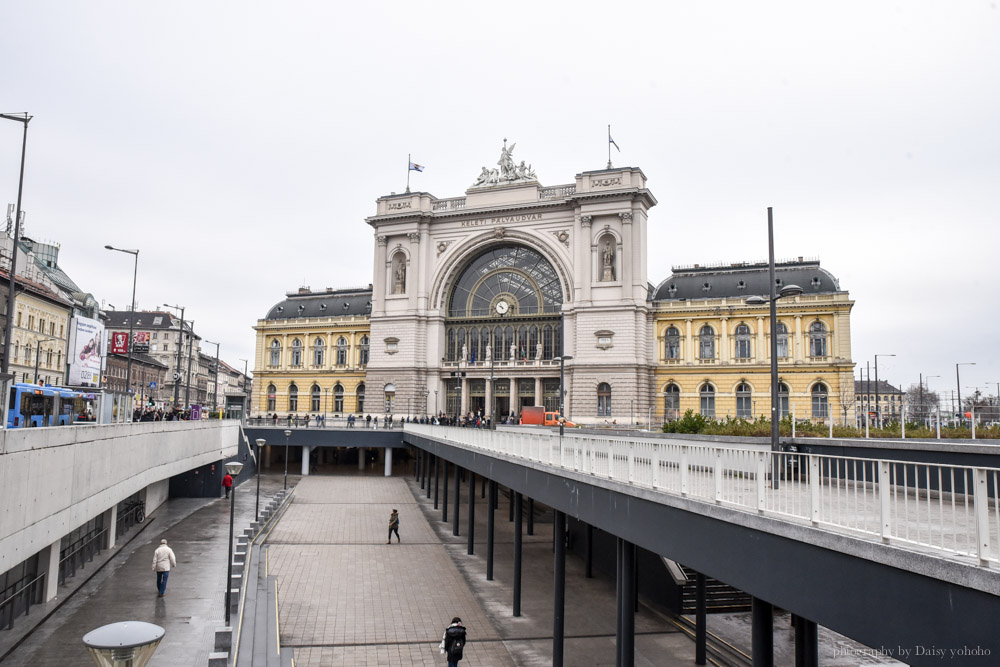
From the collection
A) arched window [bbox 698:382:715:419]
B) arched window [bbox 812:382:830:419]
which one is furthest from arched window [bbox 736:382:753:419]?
arched window [bbox 812:382:830:419]

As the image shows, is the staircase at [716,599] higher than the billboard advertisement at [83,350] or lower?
lower

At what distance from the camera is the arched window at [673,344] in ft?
229

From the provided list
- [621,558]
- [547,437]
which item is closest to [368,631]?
[547,437]

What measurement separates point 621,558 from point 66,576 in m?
19.4

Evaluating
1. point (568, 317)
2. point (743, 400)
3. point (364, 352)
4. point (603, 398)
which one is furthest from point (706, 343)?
point (364, 352)

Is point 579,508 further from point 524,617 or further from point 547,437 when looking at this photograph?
point 524,617

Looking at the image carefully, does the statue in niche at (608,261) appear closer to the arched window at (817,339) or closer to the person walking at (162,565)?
the arched window at (817,339)

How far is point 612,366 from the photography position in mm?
66625

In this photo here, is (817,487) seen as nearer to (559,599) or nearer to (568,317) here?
(559,599)

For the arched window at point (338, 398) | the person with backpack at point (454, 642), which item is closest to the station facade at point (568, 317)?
the arched window at point (338, 398)

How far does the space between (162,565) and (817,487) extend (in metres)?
20.2

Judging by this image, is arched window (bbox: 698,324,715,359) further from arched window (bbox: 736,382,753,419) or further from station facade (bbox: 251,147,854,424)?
arched window (bbox: 736,382,753,419)

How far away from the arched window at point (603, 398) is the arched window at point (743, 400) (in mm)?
11759

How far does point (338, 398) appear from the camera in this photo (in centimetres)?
8512
